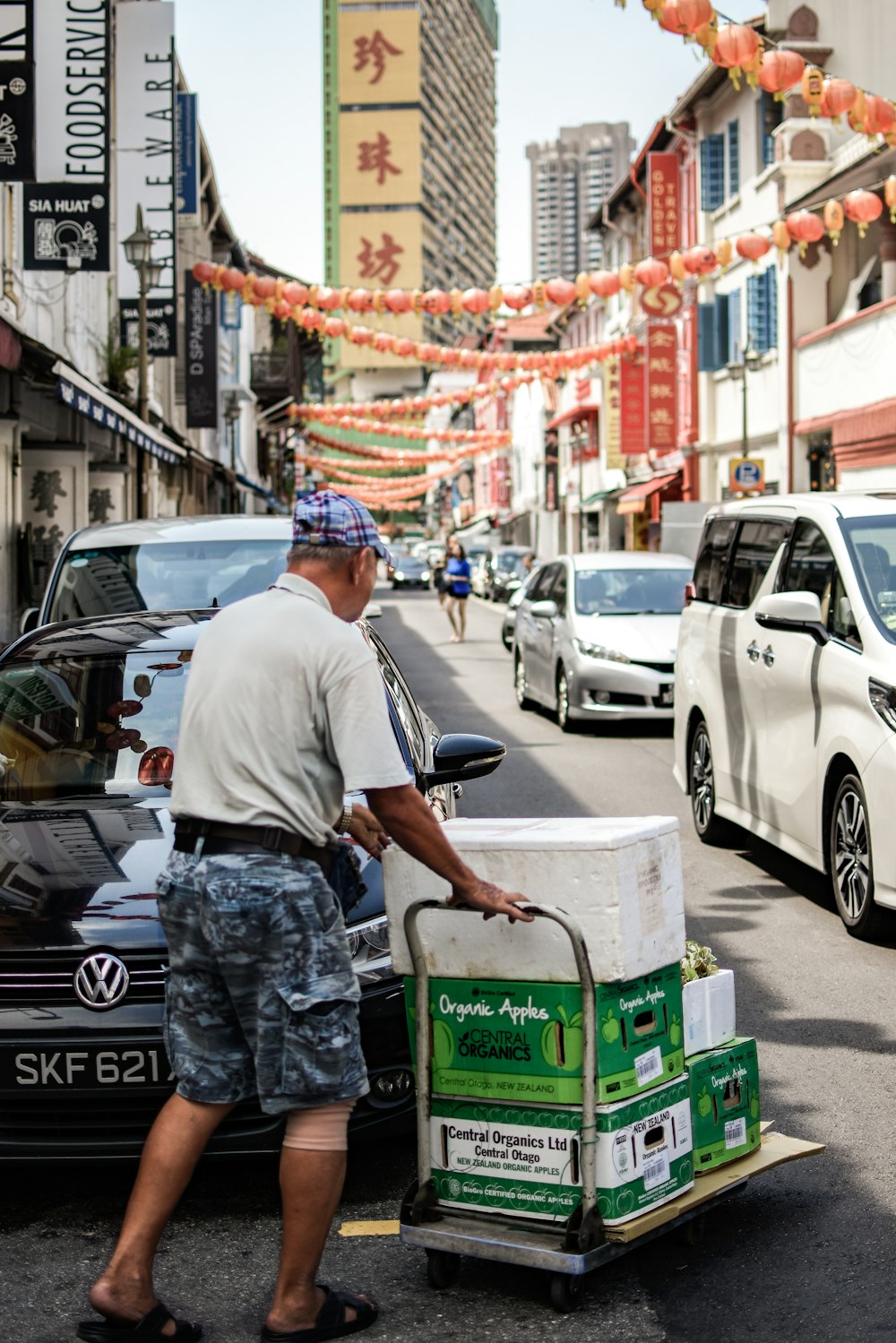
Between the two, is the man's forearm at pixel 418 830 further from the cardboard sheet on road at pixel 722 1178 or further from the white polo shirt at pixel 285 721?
the cardboard sheet on road at pixel 722 1178

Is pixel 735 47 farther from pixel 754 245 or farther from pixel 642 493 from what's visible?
pixel 642 493

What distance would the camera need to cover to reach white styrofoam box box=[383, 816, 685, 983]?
3.68 m

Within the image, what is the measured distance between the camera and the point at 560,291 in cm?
2209

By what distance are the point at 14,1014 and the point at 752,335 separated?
32.3m

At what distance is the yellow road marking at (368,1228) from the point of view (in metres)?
4.39

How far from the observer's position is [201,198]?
4772 centimetres

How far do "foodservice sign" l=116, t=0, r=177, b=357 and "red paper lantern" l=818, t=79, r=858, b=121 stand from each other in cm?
1467

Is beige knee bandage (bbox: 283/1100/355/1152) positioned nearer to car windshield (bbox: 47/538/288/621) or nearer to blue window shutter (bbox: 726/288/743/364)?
car windshield (bbox: 47/538/288/621)

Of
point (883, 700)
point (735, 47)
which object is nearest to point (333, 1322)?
point (883, 700)

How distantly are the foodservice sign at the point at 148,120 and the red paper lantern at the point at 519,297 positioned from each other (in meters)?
6.63

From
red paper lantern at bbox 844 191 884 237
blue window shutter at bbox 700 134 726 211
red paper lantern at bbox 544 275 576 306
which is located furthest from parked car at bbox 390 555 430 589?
red paper lantern at bbox 844 191 884 237

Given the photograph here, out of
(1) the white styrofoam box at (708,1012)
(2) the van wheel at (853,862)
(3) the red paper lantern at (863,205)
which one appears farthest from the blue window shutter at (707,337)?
(1) the white styrofoam box at (708,1012)

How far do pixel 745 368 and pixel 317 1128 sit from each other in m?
31.4

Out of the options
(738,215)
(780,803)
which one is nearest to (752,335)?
(738,215)
